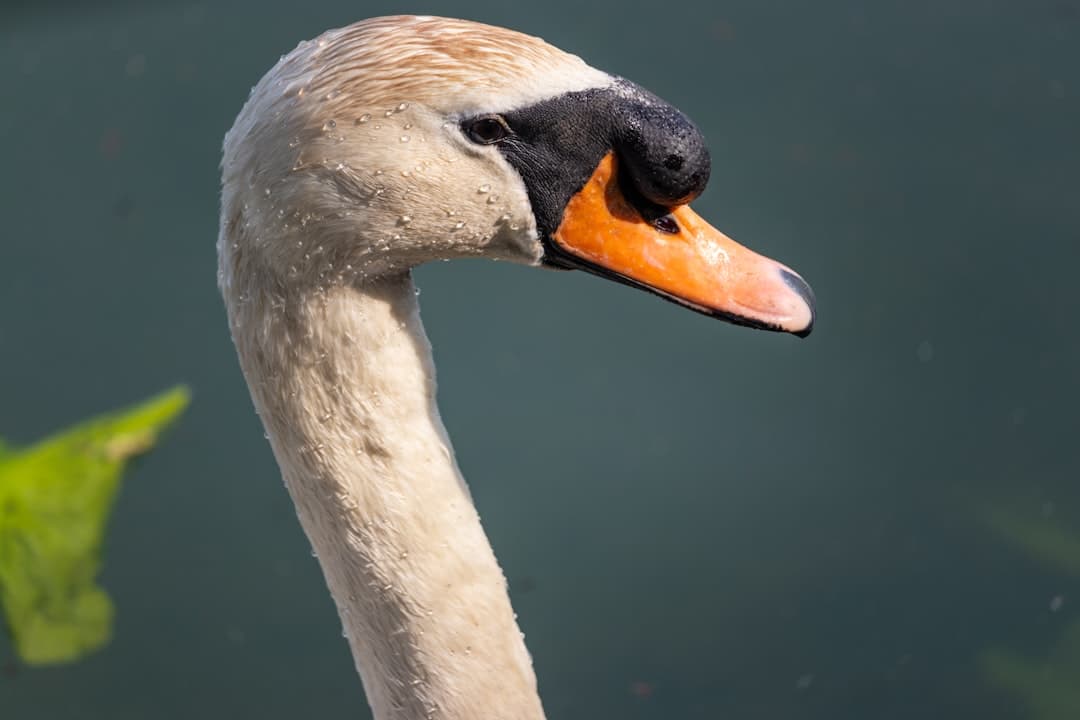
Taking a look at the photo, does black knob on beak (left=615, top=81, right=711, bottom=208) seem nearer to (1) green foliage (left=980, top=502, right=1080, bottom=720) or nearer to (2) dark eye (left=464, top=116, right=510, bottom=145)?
(2) dark eye (left=464, top=116, right=510, bottom=145)

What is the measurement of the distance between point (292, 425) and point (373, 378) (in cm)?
17

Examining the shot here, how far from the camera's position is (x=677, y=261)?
1.96 metres

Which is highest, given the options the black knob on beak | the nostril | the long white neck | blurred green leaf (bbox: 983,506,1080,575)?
the black knob on beak

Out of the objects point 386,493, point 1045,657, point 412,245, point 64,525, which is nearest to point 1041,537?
point 1045,657

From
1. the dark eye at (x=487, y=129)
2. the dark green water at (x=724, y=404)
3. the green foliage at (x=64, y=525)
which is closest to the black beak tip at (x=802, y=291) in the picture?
the dark eye at (x=487, y=129)

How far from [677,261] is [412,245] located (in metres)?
0.38

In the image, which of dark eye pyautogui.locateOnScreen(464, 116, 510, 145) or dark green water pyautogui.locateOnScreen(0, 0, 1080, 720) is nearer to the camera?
dark eye pyautogui.locateOnScreen(464, 116, 510, 145)

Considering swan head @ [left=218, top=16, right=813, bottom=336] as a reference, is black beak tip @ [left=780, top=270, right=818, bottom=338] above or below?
below

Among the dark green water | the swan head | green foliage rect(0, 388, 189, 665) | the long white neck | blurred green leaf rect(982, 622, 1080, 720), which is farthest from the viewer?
green foliage rect(0, 388, 189, 665)

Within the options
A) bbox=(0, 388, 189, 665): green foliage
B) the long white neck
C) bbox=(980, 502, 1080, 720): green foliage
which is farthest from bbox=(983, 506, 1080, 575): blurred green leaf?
bbox=(0, 388, 189, 665): green foliage

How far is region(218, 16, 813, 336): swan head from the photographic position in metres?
1.75

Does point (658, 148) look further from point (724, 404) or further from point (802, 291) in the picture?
point (724, 404)

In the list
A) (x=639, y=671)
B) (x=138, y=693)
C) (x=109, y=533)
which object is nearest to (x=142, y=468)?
(x=109, y=533)

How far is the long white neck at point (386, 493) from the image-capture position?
1907mm
